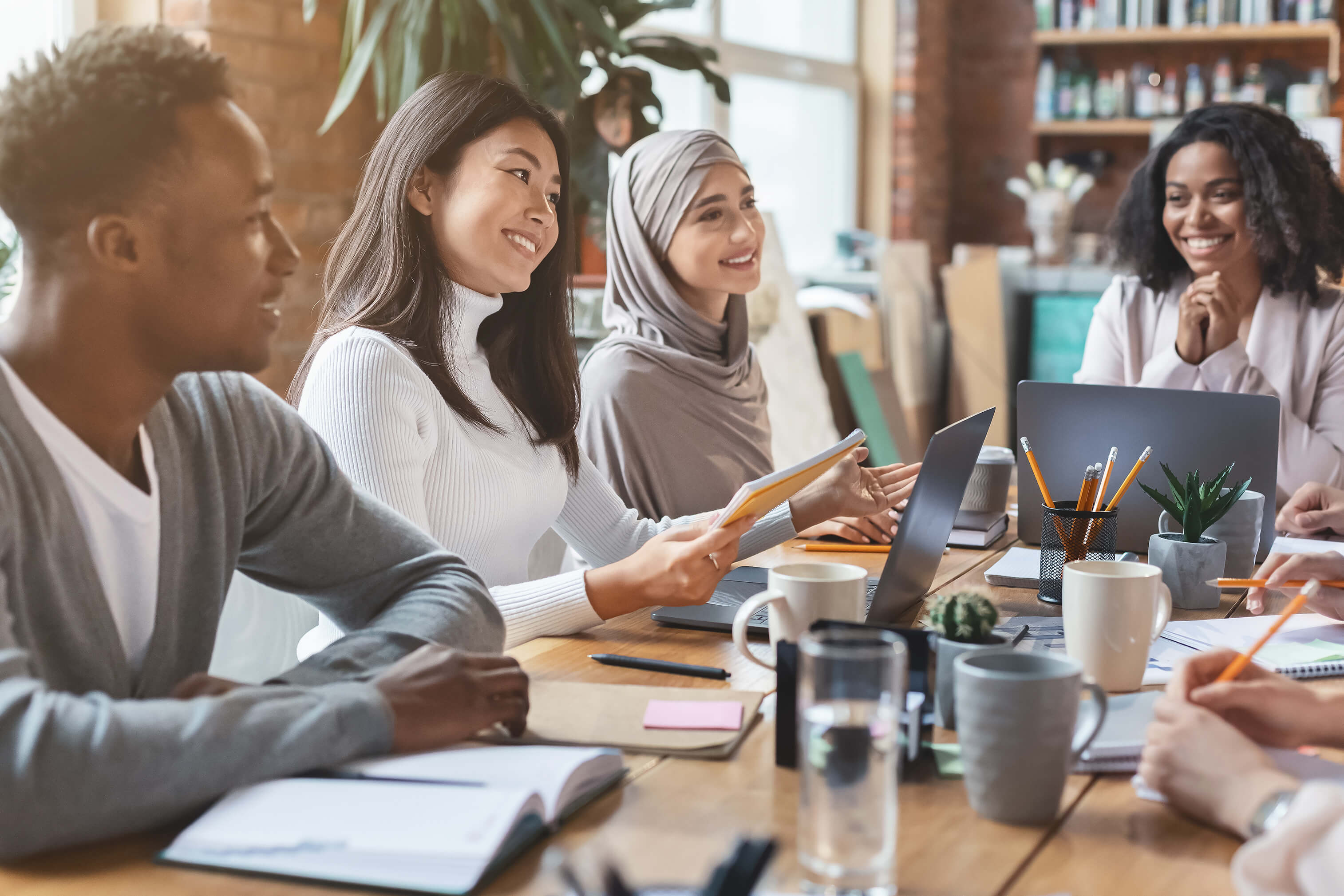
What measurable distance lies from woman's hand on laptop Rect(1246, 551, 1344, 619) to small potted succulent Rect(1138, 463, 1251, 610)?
64 millimetres

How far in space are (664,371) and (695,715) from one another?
1.24 metres

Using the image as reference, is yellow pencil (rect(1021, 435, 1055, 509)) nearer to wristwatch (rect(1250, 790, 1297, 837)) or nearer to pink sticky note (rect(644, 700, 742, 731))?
pink sticky note (rect(644, 700, 742, 731))

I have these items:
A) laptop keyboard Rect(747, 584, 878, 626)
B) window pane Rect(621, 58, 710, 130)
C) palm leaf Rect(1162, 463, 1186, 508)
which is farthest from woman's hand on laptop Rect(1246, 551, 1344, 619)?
window pane Rect(621, 58, 710, 130)

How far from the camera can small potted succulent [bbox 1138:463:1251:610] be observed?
1.46 metres

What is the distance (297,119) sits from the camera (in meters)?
2.88

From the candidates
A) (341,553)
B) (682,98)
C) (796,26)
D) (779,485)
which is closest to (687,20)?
(682,98)

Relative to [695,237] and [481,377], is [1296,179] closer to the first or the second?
[695,237]

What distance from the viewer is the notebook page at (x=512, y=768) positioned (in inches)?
34.0

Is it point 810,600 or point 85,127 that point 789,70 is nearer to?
point 810,600

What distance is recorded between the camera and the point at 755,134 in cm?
486

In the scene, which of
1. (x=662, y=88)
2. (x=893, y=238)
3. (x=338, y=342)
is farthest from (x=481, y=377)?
(x=893, y=238)

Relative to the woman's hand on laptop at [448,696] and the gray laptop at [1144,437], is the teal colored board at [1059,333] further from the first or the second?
the woman's hand on laptop at [448,696]

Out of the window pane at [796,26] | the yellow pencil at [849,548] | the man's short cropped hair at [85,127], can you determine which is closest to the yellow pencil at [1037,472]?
the yellow pencil at [849,548]

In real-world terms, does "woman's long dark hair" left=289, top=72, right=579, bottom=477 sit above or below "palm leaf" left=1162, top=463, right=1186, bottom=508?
above
